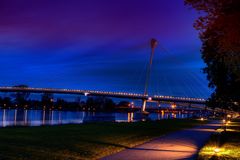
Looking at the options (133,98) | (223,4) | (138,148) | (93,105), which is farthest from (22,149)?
(93,105)

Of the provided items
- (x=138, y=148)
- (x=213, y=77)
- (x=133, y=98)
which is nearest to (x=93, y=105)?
(x=133, y=98)

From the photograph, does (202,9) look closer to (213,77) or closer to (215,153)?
(215,153)

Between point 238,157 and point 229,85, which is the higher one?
point 229,85

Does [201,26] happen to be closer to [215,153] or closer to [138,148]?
[215,153]

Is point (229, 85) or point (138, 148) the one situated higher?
point (229, 85)

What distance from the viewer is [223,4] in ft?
37.1

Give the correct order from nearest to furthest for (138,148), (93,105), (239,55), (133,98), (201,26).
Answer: (201,26), (239,55), (138,148), (133,98), (93,105)

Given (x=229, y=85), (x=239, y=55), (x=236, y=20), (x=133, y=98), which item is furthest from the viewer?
(x=133, y=98)

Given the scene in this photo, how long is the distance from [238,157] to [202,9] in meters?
6.61

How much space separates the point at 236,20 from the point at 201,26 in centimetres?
128

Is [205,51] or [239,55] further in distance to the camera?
[205,51]

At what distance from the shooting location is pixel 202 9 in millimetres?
11805

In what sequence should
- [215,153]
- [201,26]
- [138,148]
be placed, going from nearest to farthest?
[201,26]
[215,153]
[138,148]

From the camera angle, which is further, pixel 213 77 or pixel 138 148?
pixel 213 77
